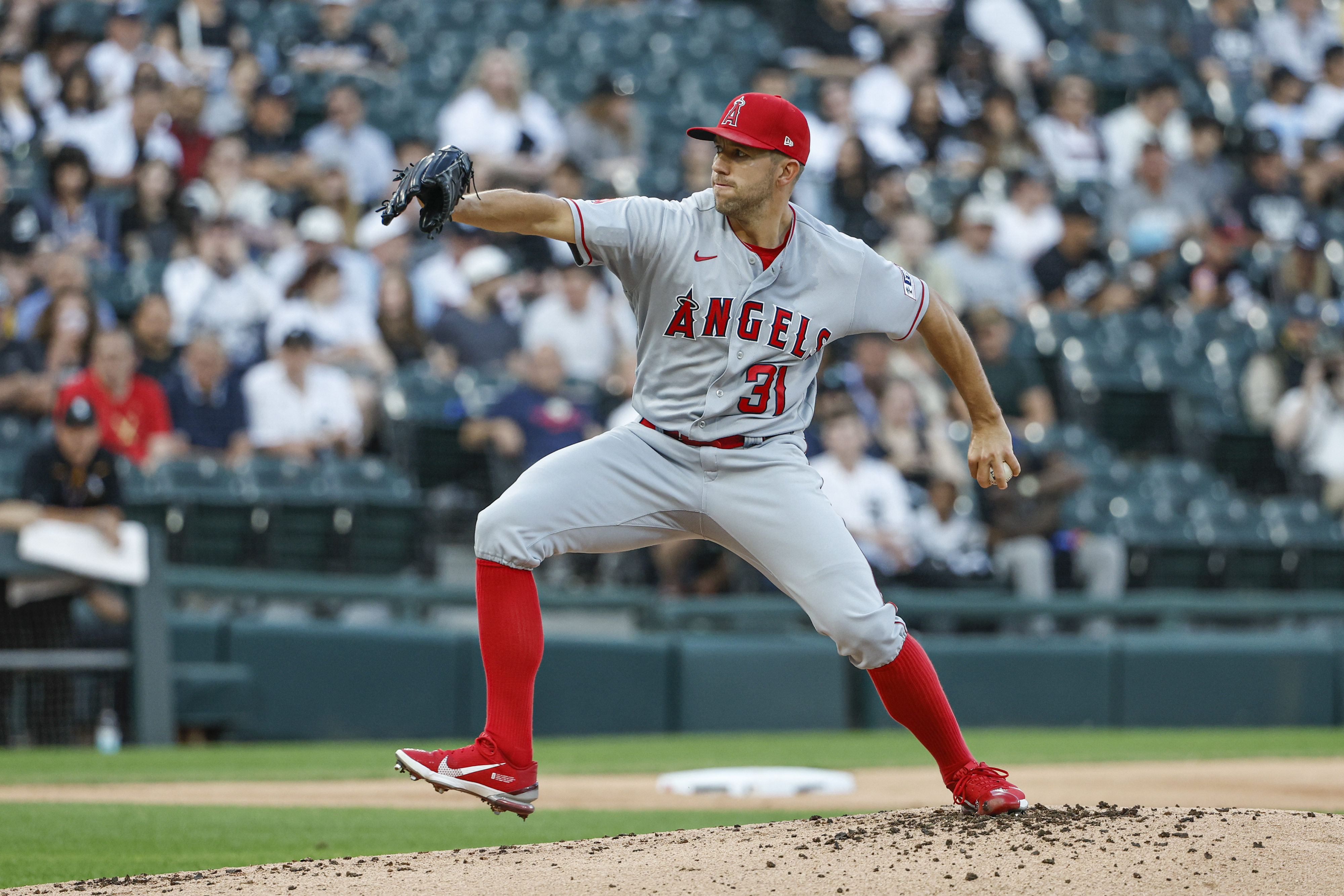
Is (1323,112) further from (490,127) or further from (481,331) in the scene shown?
(481,331)

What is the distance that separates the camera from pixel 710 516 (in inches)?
160

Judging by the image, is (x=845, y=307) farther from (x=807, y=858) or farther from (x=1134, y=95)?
(x=1134, y=95)

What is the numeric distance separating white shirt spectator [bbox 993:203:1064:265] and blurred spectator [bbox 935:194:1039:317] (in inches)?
18.3

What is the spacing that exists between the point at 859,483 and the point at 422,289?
3.25 meters

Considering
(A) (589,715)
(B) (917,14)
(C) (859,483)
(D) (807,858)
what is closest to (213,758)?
(A) (589,715)

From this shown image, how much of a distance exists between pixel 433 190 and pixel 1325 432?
363 inches

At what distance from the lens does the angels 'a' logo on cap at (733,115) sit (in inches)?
155

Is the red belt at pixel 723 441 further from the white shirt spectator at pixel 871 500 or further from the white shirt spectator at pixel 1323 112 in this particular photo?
the white shirt spectator at pixel 1323 112

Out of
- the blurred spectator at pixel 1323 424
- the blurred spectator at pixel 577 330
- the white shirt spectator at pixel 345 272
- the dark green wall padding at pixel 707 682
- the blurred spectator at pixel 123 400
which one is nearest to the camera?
the dark green wall padding at pixel 707 682

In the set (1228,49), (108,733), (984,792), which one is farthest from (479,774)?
(1228,49)

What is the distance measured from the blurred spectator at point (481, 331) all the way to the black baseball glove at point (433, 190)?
6616mm

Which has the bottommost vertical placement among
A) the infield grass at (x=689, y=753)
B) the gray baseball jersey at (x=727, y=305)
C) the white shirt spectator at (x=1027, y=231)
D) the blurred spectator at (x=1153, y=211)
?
the infield grass at (x=689, y=753)

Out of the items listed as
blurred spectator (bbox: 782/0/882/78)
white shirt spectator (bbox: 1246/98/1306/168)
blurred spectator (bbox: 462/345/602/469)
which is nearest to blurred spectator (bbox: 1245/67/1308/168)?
white shirt spectator (bbox: 1246/98/1306/168)

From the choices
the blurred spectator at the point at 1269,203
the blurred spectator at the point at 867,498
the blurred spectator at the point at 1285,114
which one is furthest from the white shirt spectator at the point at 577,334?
the blurred spectator at the point at 1285,114
